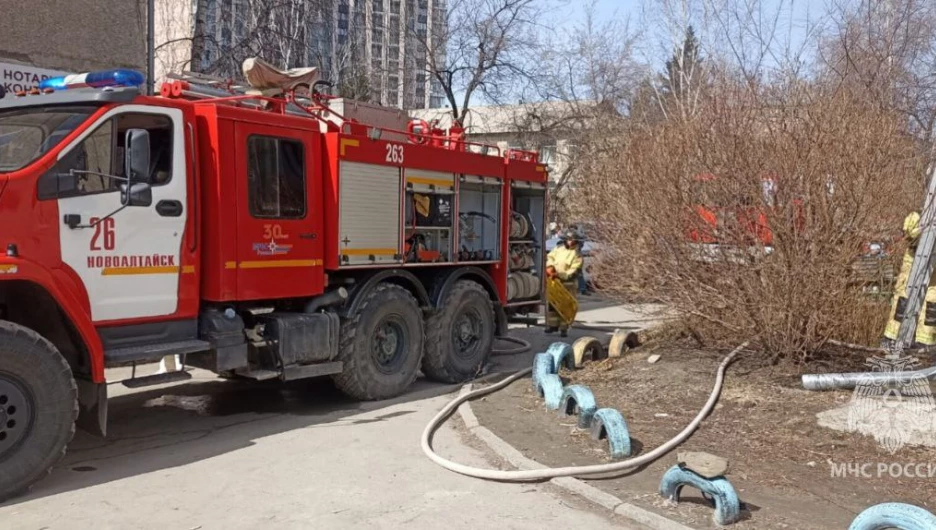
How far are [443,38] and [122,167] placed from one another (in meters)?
17.7

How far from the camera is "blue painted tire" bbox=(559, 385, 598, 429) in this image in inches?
256

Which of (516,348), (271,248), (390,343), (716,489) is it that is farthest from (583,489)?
(516,348)

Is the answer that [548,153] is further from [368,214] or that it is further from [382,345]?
[368,214]

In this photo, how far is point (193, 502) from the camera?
200 inches

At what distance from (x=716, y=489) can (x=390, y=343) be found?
436cm

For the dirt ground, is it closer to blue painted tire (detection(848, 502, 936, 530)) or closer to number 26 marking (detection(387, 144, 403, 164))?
blue painted tire (detection(848, 502, 936, 530))

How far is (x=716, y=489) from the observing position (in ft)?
15.3

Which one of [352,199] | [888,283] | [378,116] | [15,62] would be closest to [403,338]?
[352,199]

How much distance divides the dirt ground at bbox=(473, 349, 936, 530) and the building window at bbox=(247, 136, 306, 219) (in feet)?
8.33

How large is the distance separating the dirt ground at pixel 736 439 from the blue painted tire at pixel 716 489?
10cm

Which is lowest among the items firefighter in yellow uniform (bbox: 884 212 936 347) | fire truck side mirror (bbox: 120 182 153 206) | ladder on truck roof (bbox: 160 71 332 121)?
firefighter in yellow uniform (bbox: 884 212 936 347)

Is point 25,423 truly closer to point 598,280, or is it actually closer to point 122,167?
point 122,167

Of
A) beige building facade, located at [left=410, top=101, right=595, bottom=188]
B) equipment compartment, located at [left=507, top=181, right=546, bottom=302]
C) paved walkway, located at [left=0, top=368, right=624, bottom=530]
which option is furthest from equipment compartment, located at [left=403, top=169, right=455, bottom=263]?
beige building facade, located at [left=410, top=101, right=595, bottom=188]

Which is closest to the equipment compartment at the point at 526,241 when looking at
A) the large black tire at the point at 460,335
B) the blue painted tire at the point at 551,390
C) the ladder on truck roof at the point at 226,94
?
the large black tire at the point at 460,335
